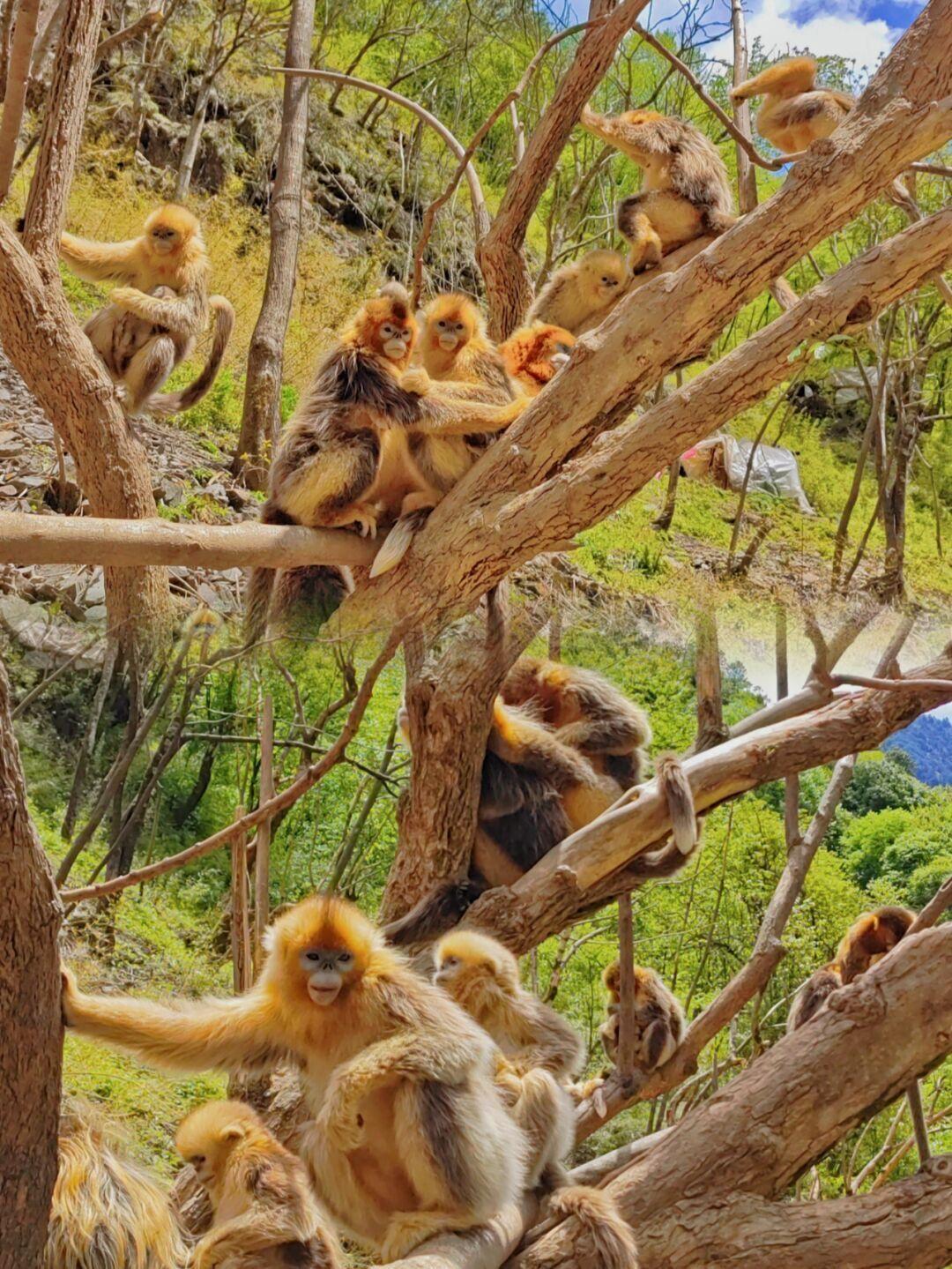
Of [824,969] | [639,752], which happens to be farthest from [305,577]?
[824,969]

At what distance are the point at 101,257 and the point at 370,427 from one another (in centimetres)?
235

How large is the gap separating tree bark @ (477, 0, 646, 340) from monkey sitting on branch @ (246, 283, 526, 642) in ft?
2.97

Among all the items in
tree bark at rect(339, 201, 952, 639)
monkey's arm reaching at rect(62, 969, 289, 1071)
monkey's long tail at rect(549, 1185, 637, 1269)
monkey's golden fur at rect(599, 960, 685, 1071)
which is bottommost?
monkey's golden fur at rect(599, 960, 685, 1071)

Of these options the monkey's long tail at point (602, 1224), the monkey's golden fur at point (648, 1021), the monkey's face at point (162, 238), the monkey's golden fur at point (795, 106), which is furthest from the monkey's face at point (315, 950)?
the monkey's golden fur at point (795, 106)

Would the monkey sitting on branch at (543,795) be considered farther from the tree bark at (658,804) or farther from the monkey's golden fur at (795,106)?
the monkey's golden fur at (795,106)

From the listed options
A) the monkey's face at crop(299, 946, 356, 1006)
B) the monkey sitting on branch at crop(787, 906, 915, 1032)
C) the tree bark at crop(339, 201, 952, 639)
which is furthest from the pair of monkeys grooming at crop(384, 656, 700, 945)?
the monkey's face at crop(299, 946, 356, 1006)

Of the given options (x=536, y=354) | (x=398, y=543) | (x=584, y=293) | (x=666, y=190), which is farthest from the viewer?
(x=666, y=190)

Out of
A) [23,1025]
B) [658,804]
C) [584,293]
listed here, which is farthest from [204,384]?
[23,1025]

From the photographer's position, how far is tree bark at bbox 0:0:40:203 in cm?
327

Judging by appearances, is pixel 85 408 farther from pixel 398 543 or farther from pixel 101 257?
pixel 398 543

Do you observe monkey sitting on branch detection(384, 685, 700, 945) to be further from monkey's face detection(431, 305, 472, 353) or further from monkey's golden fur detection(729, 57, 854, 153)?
monkey's golden fur detection(729, 57, 854, 153)

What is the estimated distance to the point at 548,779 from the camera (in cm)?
411

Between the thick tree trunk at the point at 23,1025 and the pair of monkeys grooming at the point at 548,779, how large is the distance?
1.82 metres

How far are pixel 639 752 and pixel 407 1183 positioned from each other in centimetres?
219
